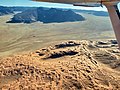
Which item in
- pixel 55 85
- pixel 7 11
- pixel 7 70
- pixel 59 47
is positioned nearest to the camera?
pixel 55 85

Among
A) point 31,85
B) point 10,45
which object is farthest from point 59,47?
point 31,85

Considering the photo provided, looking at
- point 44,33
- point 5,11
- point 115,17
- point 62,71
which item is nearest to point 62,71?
point 62,71

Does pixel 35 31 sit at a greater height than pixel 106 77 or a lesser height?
lesser

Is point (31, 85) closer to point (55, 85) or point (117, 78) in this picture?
point (55, 85)

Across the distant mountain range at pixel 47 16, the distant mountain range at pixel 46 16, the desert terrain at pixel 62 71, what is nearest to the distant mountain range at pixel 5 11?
the distant mountain range at pixel 46 16

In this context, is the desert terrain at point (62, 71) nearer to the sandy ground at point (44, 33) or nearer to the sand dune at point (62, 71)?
the sand dune at point (62, 71)

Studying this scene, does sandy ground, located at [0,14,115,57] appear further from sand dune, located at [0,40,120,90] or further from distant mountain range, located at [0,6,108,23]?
sand dune, located at [0,40,120,90]
